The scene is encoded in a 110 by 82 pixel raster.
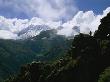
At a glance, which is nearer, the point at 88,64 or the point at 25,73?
A: the point at 88,64

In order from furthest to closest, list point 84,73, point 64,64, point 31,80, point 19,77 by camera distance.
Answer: point 19,77 < point 31,80 < point 64,64 < point 84,73

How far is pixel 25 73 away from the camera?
13950 cm

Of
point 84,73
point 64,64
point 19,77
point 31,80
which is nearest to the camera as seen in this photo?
point 84,73

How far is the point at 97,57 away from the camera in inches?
4685

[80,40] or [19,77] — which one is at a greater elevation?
[80,40]

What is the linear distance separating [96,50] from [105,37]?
676 inches

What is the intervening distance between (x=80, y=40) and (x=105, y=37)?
1445 cm

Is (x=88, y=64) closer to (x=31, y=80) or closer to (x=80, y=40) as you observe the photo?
(x=80, y=40)

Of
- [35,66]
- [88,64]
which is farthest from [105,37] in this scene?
[35,66]

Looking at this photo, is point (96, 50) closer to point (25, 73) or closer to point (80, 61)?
point (80, 61)

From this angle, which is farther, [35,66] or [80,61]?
[35,66]

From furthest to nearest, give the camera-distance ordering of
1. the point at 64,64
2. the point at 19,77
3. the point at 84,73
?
the point at 19,77 < the point at 64,64 < the point at 84,73

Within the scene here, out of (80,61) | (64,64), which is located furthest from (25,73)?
(80,61)

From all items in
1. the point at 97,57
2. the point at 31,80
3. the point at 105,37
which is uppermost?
the point at 105,37
